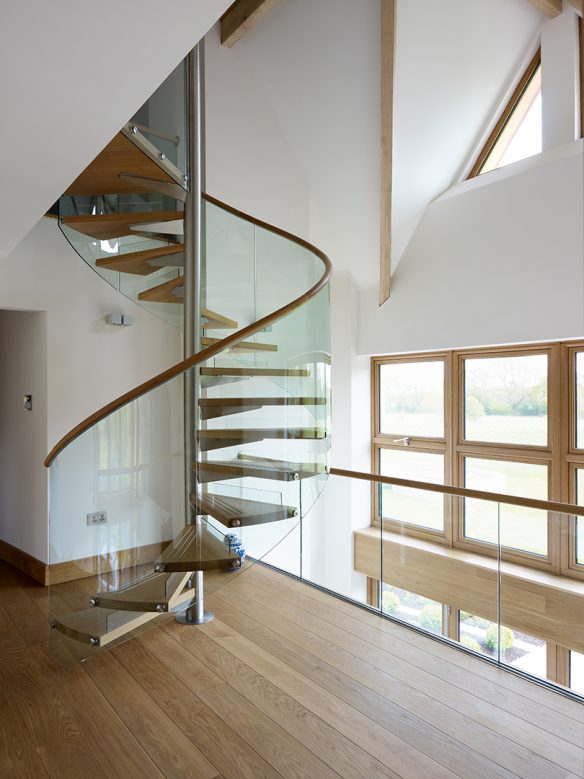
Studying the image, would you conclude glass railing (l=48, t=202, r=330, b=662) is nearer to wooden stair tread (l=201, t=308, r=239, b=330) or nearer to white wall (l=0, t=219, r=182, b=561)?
wooden stair tread (l=201, t=308, r=239, b=330)

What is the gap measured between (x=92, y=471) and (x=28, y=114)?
5.09 feet

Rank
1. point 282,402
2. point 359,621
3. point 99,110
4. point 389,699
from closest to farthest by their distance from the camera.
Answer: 1. point 99,110
2. point 389,699
3. point 282,402
4. point 359,621

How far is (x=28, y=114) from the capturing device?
189 centimetres

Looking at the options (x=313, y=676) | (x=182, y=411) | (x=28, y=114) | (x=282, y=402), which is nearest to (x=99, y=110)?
(x=28, y=114)

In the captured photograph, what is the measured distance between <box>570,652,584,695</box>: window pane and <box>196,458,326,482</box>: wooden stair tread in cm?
151

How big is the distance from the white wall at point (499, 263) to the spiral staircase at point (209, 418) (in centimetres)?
176

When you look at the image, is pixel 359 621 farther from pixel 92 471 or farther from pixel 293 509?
pixel 92 471

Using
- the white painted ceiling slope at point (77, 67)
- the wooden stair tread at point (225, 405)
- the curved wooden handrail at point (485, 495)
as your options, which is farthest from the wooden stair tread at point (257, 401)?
the white painted ceiling slope at point (77, 67)

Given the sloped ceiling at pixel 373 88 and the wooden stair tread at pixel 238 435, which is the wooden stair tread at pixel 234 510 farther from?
the sloped ceiling at pixel 373 88

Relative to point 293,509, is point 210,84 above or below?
above

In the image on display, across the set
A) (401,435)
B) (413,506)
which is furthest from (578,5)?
(401,435)

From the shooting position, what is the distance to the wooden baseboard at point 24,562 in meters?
4.08

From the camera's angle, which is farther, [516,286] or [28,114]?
[516,286]

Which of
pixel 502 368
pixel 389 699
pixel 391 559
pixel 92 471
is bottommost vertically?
pixel 389 699
